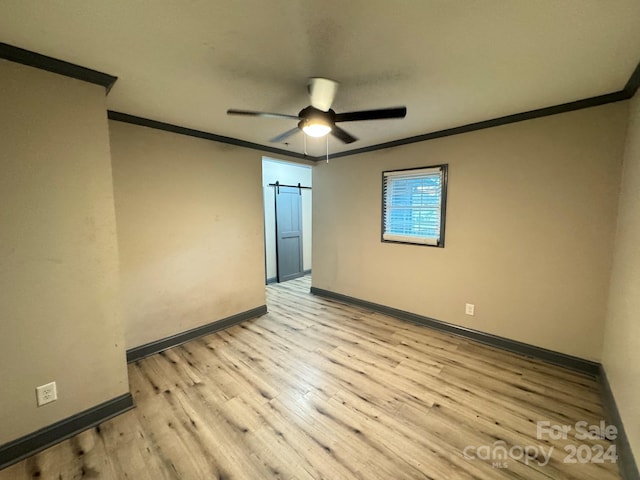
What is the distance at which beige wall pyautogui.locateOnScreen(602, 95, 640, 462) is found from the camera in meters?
1.45

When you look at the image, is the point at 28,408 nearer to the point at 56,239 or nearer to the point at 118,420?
the point at 118,420

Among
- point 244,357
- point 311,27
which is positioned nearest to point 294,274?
point 244,357

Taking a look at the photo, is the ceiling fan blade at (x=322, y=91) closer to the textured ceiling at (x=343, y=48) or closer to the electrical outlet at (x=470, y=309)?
the textured ceiling at (x=343, y=48)

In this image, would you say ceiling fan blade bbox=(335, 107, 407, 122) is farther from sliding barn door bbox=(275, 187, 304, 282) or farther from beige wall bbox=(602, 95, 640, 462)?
sliding barn door bbox=(275, 187, 304, 282)

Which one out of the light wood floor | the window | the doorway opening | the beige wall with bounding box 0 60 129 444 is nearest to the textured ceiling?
the beige wall with bounding box 0 60 129 444

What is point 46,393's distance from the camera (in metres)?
1.59

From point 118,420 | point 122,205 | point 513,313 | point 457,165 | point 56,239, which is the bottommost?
point 118,420

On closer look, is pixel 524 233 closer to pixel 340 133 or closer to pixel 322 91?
pixel 340 133

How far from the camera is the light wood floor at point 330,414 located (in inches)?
57.2

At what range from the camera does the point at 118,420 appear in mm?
1802

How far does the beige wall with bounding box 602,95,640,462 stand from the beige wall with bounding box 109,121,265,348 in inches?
134

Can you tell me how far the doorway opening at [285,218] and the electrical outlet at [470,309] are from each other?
3.49 meters


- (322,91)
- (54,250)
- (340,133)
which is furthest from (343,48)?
(54,250)

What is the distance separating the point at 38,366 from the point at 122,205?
139 centimetres
